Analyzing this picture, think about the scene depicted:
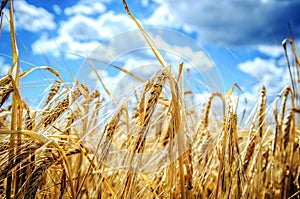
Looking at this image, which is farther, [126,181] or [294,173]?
[294,173]

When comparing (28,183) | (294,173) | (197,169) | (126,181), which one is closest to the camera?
(28,183)

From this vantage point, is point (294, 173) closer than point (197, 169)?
No

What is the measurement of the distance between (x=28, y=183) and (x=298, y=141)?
170cm

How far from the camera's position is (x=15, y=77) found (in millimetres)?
1200

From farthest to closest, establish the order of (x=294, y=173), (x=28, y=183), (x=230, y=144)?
(x=294, y=173) → (x=230, y=144) → (x=28, y=183)

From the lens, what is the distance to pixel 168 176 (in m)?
1.34

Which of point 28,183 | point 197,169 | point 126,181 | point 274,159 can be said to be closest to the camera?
point 28,183

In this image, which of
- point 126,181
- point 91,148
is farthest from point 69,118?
point 126,181

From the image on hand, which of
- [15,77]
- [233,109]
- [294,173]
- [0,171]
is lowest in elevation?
[294,173]

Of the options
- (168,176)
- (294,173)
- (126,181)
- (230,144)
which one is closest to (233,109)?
(230,144)

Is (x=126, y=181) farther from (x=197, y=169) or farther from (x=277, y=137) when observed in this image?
(x=277, y=137)

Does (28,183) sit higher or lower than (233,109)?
lower

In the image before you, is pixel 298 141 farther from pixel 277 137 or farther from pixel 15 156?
pixel 15 156

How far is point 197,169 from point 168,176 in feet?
0.88
